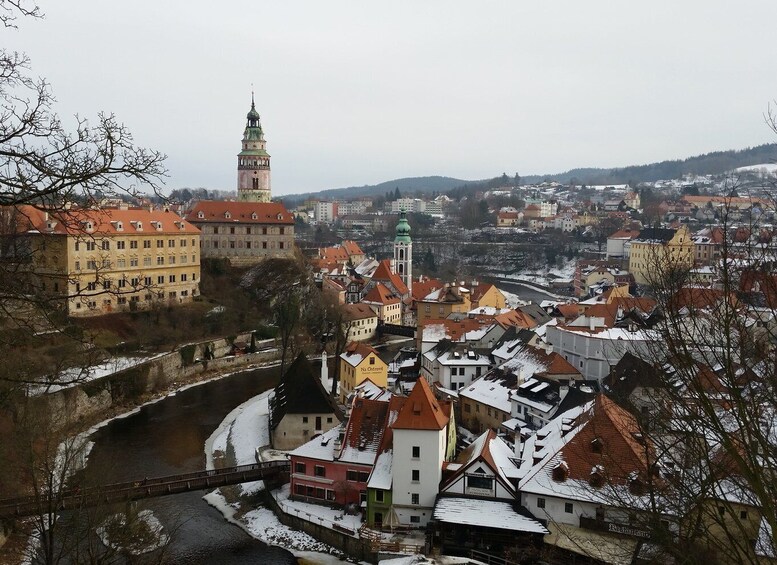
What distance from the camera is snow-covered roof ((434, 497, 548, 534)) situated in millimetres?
15594

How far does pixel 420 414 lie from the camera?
1781cm

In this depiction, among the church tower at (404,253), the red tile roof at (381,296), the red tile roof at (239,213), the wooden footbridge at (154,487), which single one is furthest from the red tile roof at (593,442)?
the church tower at (404,253)

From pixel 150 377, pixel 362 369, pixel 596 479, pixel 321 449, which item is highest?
pixel 596 479

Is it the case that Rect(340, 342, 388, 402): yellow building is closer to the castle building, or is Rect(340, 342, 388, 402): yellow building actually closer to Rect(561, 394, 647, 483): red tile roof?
Rect(561, 394, 647, 483): red tile roof

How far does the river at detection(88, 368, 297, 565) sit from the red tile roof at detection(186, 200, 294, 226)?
13.9m

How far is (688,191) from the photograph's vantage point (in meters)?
132

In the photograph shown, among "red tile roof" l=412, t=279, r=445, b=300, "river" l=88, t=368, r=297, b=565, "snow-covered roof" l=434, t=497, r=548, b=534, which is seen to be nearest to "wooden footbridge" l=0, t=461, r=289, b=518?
"river" l=88, t=368, r=297, b=565

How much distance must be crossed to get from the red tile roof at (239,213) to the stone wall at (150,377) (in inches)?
394

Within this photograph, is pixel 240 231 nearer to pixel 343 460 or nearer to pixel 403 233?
pixel 403 233

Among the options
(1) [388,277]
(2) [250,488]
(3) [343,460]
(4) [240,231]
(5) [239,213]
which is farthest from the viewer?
(1) [388,277]

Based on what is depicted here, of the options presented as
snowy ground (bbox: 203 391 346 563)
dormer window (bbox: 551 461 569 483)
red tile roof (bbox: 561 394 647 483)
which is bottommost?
snowy ground (bbox: 203 391 346 563)

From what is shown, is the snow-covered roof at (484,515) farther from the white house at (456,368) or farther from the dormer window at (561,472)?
the white house at (456,368)

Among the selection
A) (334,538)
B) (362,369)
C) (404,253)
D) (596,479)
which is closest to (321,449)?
(334,538)

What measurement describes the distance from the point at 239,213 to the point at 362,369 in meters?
23.0
